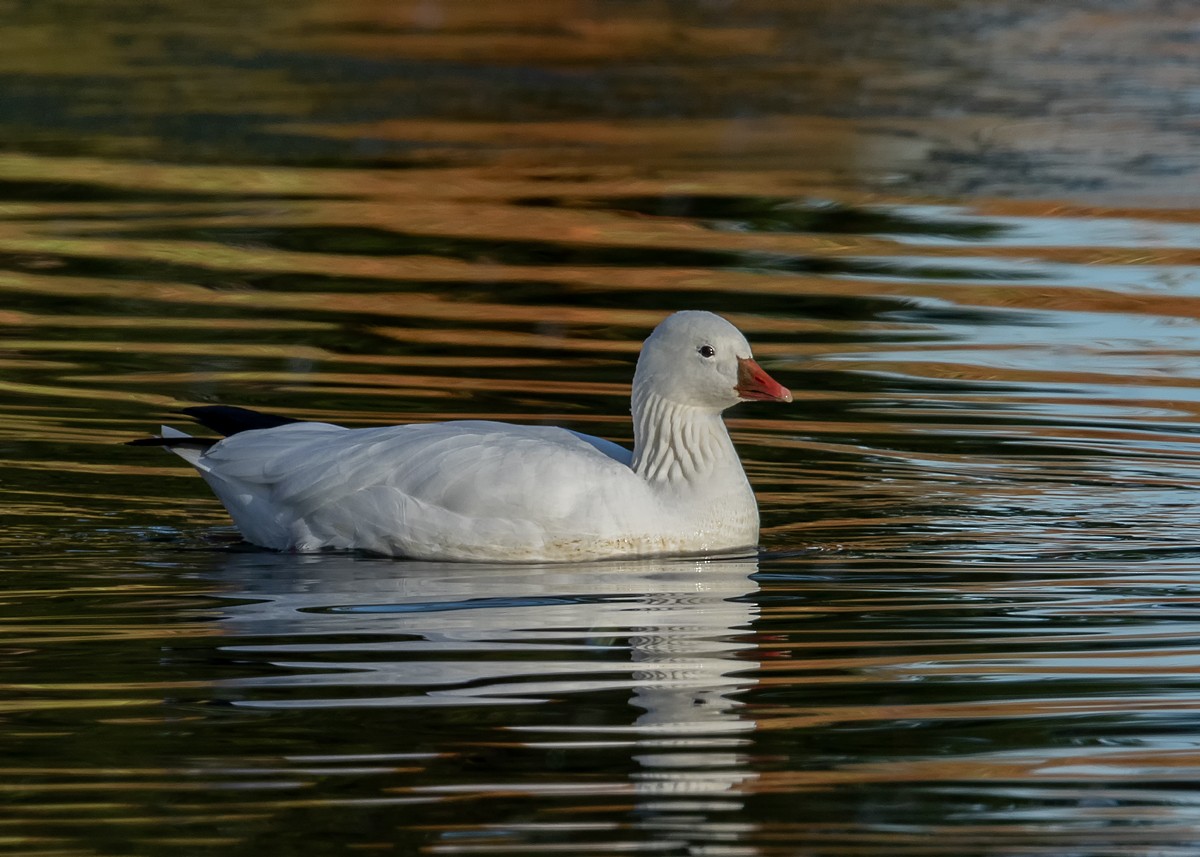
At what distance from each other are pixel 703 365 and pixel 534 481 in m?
0.80

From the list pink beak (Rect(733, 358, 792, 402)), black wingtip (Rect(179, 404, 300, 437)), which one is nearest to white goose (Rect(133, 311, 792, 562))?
pink beak (Rect(733, 358, 792, 402))

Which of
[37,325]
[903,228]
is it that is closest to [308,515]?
[37,325]

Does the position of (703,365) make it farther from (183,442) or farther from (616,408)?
(616,408)

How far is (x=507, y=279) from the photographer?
13.9 m

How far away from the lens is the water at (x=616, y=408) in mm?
5520

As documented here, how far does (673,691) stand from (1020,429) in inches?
181

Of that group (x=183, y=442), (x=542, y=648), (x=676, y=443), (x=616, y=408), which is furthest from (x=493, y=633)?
(x=616, y=408)

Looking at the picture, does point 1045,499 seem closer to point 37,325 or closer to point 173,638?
point 173,638

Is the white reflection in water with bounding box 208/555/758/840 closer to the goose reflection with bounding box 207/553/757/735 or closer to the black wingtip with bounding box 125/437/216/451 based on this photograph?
the goose reflection with bounding box 207/553/757/735

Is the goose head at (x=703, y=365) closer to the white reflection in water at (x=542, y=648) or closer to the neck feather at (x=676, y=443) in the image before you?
the neck feather at (x=676, y=443)

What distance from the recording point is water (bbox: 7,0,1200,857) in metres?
5.52

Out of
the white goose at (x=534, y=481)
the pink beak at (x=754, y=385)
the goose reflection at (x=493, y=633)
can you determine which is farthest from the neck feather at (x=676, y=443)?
the goose reflection at (x=493, y=633)

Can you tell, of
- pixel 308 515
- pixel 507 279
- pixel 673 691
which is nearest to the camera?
pixel 673 691

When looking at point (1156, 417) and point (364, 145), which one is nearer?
point (1156, 417)
